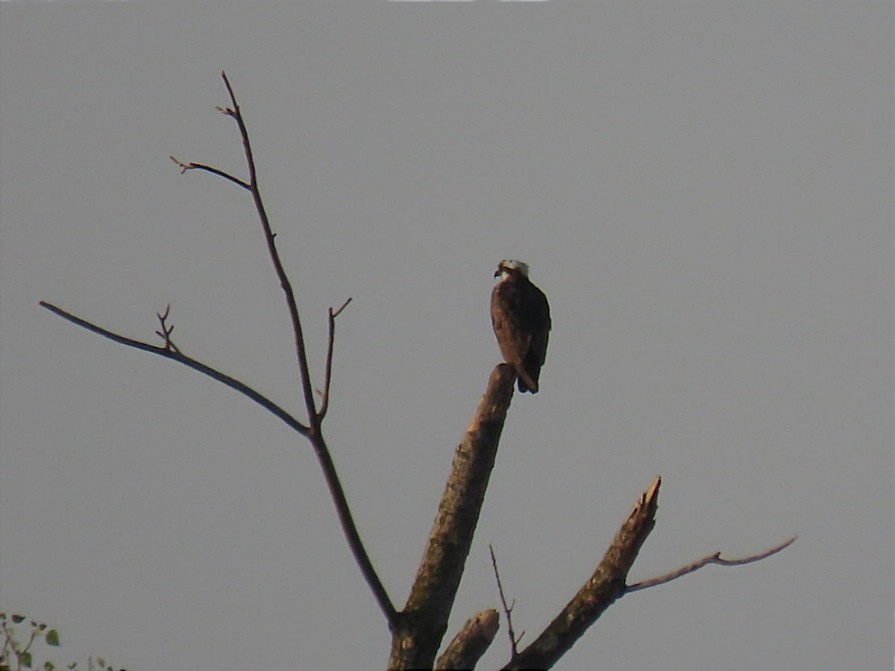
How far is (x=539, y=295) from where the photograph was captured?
433 inches

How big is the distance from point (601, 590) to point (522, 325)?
16.1 feet

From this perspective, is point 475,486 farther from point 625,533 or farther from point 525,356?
point 525,356

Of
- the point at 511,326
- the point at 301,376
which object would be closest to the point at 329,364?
the point at 301,376

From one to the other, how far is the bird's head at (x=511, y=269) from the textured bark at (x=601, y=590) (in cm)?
652

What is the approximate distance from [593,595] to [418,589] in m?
0.83

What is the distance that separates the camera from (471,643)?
544cm

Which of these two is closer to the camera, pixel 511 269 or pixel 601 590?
pixel 601 590

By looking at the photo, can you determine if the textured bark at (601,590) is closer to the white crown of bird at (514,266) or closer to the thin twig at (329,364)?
the thin twig at (329,364)

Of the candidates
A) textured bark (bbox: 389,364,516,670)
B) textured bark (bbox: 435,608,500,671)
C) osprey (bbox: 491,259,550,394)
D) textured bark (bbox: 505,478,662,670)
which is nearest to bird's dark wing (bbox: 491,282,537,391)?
osprey (bbox: 491,259,550,394)

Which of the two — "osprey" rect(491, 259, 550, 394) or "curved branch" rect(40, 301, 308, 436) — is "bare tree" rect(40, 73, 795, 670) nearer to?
"curved branch" rect(40, 301, 308, 436)

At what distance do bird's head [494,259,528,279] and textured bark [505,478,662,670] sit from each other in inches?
257

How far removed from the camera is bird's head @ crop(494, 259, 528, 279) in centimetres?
1217

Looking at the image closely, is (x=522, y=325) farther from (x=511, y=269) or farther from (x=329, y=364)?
(x=329, y=364)

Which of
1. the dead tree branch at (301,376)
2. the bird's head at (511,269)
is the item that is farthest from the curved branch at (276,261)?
the bird's head at (511,269)
